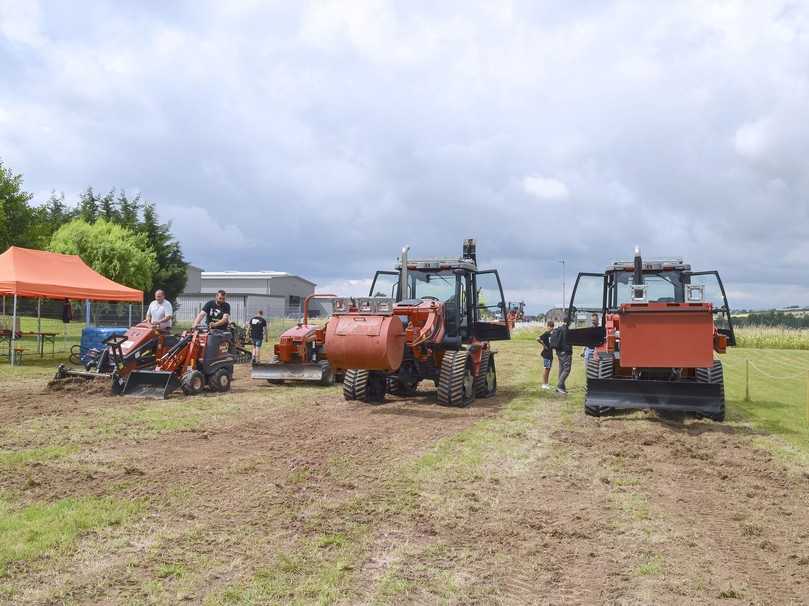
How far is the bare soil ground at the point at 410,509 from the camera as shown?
3.98 metres

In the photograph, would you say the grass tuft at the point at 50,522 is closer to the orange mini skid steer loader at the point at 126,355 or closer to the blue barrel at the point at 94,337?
the orange mini skid steer loader at the point at 126,355

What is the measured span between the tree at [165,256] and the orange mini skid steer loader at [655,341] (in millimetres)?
31838

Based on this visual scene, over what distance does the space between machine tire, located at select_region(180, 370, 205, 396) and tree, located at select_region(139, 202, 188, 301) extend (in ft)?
94.0

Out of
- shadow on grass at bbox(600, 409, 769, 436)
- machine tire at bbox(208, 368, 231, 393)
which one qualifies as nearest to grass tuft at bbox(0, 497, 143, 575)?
shadow on grass at bbox(600, 409, 769, 436)

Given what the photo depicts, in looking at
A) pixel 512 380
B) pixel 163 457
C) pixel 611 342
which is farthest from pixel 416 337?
pixel 512 380

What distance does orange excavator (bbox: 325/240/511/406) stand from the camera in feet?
32.2

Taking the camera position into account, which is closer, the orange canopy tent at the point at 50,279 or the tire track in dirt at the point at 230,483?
the tire track in dirt at the point at 230,483

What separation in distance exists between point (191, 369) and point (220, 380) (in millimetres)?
761

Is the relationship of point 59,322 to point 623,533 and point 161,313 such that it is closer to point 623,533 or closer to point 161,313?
point 161,313

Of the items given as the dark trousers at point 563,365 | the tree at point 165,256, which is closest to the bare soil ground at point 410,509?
the dark trousers at point 563,365

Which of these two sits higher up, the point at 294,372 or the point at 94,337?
the point at 94,337

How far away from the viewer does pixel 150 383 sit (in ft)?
37.9

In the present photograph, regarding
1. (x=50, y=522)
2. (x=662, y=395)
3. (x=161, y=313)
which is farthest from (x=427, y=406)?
(x=50, y=522)

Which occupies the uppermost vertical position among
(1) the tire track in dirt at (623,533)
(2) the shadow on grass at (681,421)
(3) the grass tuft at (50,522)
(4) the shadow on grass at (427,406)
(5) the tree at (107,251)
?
(5) the tree at (107,251)
